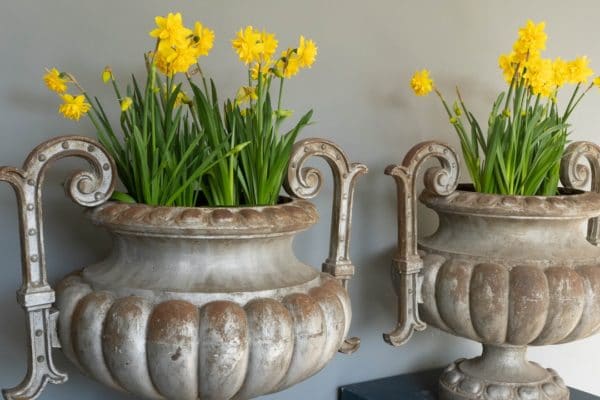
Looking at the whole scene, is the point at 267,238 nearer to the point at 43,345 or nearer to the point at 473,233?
the point at 43,345

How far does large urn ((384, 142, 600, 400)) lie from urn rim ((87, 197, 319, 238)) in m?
0.39

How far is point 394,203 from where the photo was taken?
182cm

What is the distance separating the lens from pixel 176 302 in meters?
1.07

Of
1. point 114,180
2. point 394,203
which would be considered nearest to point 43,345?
point 114,180

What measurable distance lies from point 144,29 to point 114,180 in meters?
0.42

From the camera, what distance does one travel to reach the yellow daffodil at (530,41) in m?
1.45

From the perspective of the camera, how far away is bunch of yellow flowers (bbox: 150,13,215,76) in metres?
1.09

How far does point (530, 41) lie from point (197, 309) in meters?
0.84

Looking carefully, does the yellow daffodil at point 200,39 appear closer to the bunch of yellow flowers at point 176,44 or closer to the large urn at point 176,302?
the bunch of yellow flowers at point 176,44

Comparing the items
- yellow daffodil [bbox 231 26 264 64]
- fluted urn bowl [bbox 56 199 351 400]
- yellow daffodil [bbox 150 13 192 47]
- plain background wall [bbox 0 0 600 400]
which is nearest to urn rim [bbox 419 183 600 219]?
plain background wall [bbox 0 0 600 400]

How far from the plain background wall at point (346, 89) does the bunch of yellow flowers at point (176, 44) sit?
0.33 metres

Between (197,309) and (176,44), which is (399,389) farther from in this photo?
(176,44)

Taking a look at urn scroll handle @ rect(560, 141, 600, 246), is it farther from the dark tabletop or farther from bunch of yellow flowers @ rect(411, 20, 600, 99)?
the dark tabletop

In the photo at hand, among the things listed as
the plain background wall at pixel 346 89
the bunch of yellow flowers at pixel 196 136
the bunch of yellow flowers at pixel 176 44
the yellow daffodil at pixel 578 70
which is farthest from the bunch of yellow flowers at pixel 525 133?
the bunch of yellow flowers at pixel 176 44
